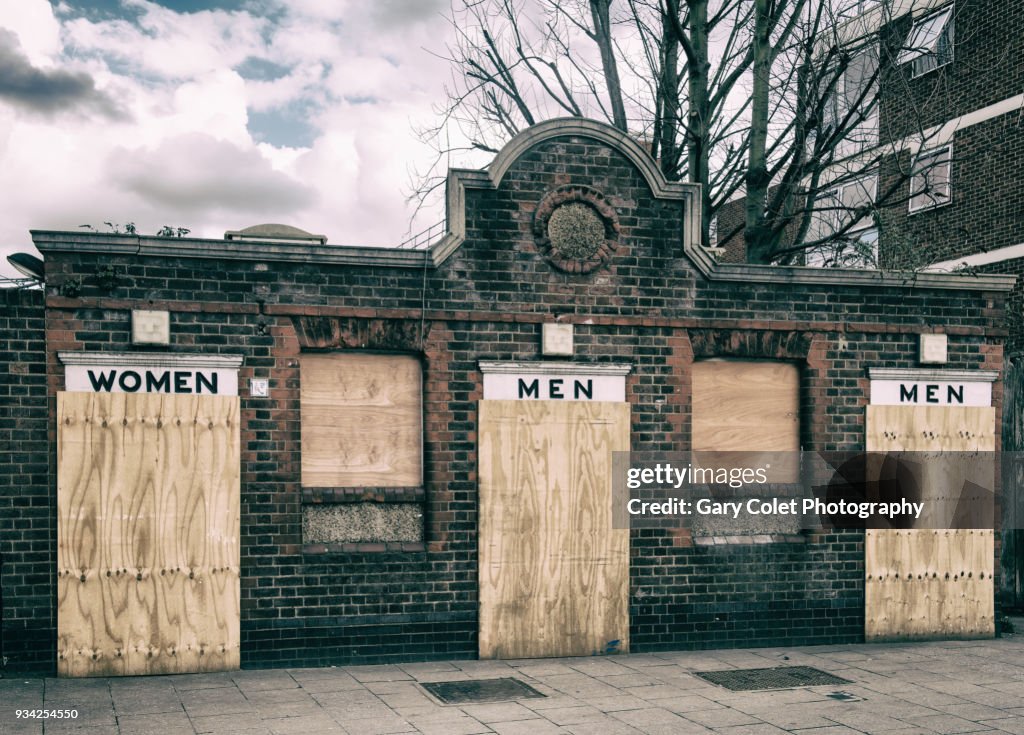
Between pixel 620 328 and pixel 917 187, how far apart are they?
1534cm

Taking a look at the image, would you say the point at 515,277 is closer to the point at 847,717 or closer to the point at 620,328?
the point at 620,328

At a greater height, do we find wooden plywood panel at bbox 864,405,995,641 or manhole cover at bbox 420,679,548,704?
wooden plywood panel at bbox 864,405,995,641

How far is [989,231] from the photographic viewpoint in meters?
18.9

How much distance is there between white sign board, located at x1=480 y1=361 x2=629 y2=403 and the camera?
918 centimetres

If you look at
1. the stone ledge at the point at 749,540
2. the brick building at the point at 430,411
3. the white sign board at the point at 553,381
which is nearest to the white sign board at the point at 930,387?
the brick building at the point at 430,411

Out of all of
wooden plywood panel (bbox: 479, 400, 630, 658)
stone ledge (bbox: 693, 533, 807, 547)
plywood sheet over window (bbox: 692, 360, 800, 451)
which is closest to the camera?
wooden plywood panel (bbox: 479, 400, 630, 658)

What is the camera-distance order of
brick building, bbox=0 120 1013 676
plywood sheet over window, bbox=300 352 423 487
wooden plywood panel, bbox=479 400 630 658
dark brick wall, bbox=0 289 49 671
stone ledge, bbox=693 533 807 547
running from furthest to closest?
stone ledge, bbox=693 533 807 547 < wooden plywood panel, bbox=479 400 630 658 < plywood sheet over window, bbox=300 352 423 487 < brick building, bbox=0 120 1013 676 < dark brick wall, bbox=0 289 49 671

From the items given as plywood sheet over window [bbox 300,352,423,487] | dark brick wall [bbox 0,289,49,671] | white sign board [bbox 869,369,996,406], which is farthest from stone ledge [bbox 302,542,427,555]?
white sign board [bbox 869,369,996,406]

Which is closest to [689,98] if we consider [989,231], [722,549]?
[722,549]

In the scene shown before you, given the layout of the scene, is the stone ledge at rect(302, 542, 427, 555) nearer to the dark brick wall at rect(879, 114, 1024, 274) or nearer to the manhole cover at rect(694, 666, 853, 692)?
the manhole cover at rect(694, 666, 853, 692)

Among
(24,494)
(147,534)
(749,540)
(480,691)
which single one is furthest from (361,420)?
(749,540)

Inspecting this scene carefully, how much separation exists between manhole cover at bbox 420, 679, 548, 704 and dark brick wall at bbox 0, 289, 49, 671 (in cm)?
330

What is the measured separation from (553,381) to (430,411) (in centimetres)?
123

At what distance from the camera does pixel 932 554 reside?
405 inches
